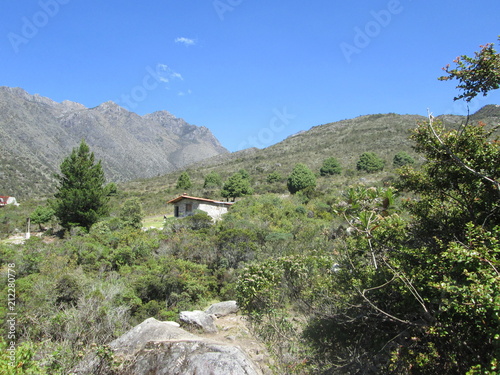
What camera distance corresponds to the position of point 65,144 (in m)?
121

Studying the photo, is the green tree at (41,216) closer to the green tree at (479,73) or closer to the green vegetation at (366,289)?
the green vegetation at (366,289)

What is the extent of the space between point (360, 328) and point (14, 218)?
3606 cm

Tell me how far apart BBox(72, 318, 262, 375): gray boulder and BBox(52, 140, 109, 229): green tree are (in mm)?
21046

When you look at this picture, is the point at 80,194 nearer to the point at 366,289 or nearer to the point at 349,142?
the point at 366,289

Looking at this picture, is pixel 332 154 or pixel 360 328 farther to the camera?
pixel 332 154

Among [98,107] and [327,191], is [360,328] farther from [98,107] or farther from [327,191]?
[98,107]

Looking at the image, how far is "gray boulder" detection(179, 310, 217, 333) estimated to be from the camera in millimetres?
11039

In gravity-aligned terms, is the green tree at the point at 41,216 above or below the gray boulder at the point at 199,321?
above

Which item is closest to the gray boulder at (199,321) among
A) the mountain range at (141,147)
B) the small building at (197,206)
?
the mountain range at (141,147)

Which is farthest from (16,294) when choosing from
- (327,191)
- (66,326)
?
(327,191)

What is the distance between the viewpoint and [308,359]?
661 centimetres

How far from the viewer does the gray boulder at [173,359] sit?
20.5ft

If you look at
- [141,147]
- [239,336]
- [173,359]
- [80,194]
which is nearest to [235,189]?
[80,194]

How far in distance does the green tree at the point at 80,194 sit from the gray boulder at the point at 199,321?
715 inches
